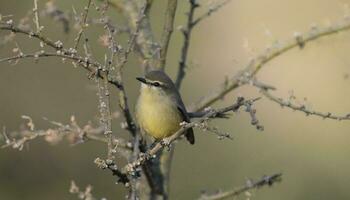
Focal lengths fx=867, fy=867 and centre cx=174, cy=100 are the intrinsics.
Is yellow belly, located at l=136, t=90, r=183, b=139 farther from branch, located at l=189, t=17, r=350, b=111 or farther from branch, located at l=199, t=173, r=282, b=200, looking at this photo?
branch, located at l=199, t=173, r=282, b=200

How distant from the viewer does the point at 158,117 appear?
14.4 ft

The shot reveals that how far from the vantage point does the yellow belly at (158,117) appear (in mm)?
4363

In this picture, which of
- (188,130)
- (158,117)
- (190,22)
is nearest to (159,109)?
(158,117)

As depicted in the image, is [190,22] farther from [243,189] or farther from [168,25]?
[243,189]

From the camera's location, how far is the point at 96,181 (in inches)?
267

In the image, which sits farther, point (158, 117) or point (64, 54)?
point (158, 117)

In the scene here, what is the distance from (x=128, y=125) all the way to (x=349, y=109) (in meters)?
5.14

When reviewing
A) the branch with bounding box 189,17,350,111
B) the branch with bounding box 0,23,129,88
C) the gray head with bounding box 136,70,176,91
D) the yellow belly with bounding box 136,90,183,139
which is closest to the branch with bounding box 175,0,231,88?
the gray head with bounding box 136,70,176,91

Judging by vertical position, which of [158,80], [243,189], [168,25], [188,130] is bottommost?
[243,189]

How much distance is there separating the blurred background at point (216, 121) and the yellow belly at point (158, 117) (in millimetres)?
793

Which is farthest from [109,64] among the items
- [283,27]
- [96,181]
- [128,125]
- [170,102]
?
[283,27]

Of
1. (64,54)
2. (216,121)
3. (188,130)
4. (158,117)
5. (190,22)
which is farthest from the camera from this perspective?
(216,121)

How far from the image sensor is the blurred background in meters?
6.76

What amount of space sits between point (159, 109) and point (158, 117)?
0.07 meters
